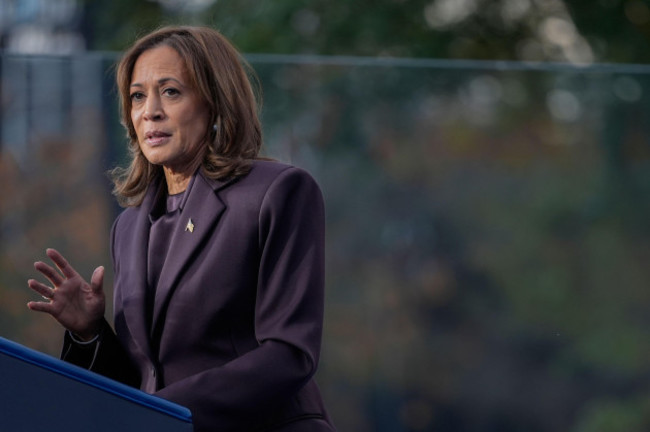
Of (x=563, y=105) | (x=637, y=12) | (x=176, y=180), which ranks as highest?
(x=637, y=12)

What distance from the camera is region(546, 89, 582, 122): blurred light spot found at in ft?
17.7

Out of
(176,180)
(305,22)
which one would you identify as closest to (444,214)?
(176,180)

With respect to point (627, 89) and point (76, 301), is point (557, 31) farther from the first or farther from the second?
point (76, 301)

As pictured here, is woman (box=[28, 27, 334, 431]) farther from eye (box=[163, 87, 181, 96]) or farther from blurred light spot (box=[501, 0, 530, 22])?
blurred light spot (box=[501, 0, 530, 22])

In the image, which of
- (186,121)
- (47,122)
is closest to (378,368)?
(47,122)

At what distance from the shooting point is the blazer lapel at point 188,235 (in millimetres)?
2102

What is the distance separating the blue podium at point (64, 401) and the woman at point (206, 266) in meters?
0.34

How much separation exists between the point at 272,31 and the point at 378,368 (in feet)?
12.5

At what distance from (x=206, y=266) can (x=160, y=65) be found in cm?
41

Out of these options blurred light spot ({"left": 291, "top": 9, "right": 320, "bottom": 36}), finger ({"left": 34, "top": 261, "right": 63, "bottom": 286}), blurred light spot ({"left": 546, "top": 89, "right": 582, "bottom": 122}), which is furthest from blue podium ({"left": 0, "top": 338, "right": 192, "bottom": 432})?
blurred light spot ({"left": 291, "top": 9, "right": 320, "bottom": 36})

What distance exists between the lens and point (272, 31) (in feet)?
27.6

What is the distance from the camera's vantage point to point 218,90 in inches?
88.4

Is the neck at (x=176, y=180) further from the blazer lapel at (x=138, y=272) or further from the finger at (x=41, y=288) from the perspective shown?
the finger at (x=41, y=288)

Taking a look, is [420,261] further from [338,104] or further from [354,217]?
[338,104]
